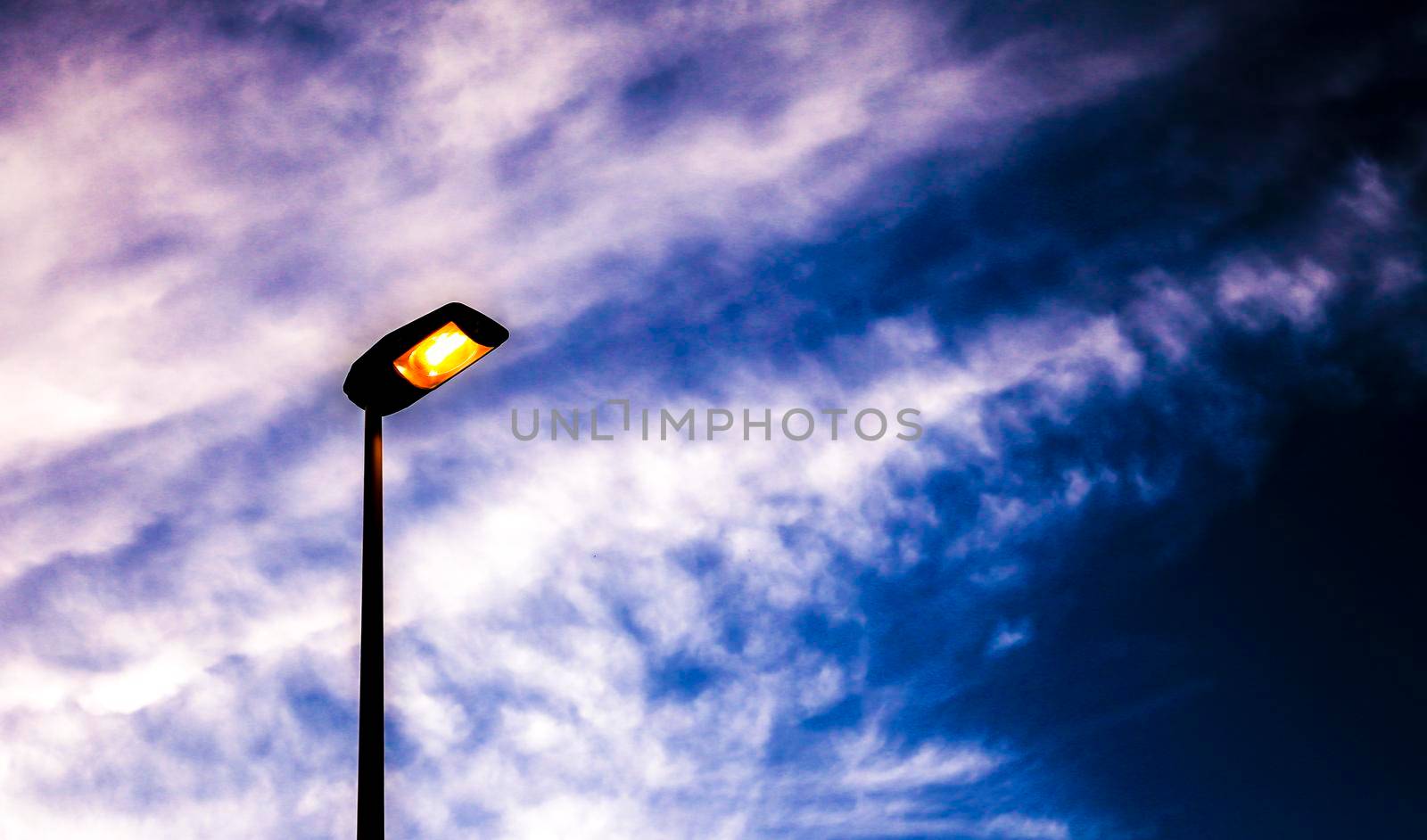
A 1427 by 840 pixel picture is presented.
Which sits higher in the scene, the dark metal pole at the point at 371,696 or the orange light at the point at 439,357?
the orange light at the point at 439,357

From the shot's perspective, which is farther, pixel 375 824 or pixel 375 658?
pixel 375 658

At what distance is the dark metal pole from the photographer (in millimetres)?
3805

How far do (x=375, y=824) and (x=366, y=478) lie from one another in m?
1.67

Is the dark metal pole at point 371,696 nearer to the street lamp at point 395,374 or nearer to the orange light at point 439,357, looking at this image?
the street lamp at point 395,374

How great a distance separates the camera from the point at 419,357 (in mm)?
4609

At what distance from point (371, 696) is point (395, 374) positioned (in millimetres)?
1603

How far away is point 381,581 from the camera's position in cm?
427

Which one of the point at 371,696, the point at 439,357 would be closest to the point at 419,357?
the point at 439,357

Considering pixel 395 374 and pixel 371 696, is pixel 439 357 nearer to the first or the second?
pixel 395 374

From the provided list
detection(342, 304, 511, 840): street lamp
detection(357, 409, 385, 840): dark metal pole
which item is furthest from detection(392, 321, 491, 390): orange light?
detection(357, 409, 385, 840): dark metal pole

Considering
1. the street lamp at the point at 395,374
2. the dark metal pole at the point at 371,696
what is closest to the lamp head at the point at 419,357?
the street lamp at the point at 395,374

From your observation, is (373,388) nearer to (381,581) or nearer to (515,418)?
(381,581)

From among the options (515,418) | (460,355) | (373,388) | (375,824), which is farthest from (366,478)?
(515,418)

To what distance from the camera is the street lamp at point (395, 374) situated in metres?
4.26
